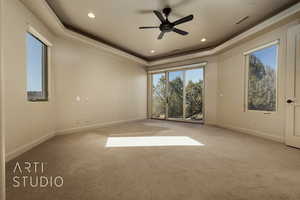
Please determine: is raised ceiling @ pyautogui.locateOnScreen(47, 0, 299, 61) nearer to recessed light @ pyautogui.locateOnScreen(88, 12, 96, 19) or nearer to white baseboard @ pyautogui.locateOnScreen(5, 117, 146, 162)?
recessed light @ pyautogui.locateOnScreen(88, 12, 96, 19)

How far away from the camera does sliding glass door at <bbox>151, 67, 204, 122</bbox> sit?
18.1ft

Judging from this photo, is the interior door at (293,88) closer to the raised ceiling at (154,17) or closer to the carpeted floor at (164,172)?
the carpeted floor at (164,172)

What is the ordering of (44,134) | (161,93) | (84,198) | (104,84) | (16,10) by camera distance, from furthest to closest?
(161,93) < (104,84) < (44,134) < (16,10) < (84,198)

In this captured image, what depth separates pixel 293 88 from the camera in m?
2.70

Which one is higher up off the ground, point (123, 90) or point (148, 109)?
point (123, 90)

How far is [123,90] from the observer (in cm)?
537

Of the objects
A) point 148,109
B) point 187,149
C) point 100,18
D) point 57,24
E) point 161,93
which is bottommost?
point 187,149

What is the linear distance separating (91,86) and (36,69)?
4.80ft

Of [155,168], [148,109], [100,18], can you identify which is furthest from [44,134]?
[148,109]

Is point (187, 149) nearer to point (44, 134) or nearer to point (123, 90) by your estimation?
point (44, 134)

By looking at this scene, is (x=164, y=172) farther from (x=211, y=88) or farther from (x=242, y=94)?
→ (x=211, y=88)

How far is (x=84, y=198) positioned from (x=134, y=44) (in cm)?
457

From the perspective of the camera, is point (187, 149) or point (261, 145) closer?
point (187, 149)

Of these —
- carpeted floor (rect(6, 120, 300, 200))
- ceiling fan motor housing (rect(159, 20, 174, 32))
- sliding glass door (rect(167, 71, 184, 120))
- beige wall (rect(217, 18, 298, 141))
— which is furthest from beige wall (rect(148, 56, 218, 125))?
ceiling fan motor housing (rect(159, 20, 174, 32))
